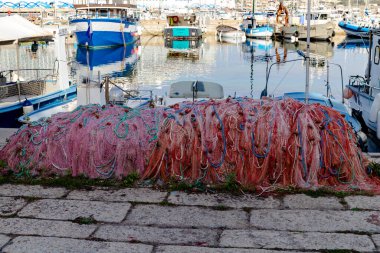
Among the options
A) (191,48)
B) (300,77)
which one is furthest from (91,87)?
(191,48)

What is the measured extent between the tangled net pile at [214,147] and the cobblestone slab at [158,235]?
154cm

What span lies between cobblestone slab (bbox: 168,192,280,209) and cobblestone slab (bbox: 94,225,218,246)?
82 centimetres

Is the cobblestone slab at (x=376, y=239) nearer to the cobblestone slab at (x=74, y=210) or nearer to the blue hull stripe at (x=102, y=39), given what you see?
the cobblestone slab at (x=74, y=210)

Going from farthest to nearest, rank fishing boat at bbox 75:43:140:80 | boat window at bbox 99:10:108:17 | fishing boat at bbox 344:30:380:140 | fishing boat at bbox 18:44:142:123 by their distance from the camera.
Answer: boat window at bbox 99:10:108:17
fishing boat at bbox 75:43:140:80
fishing boat at bbox 344:30:380:140
fishing boat at bbox 18:44:142:123

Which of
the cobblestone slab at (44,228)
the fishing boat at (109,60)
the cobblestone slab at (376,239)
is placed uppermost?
the cobblestone slab at (376,239)

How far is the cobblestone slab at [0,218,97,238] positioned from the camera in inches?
207

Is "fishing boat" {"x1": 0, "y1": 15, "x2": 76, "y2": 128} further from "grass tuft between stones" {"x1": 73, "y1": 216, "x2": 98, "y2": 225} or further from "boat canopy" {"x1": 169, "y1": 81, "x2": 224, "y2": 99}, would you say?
"grass tuft between stones" {"x1": 73, "y1": 216, "x2": 98, "y2": 225}

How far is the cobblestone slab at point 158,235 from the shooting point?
5.09 metres

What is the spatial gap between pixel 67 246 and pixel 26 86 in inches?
482

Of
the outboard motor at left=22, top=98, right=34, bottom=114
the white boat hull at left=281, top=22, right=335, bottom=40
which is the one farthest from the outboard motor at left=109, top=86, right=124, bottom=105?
the white boat hull at left=281, top=22, right=335, bottom=40

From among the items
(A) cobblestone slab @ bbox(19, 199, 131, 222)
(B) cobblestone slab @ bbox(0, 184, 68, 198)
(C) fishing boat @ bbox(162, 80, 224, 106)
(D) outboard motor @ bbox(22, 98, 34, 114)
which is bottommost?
(D) outboard motor @ bbox(22, 98, 34, 114)

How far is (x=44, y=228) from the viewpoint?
5.40m

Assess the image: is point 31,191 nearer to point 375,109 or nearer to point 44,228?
point 44,228

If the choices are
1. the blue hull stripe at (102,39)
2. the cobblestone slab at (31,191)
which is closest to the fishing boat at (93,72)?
the blue hull stripe at (102,39)
